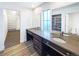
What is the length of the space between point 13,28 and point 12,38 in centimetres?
20

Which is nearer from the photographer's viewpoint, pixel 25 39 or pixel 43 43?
pixel 25 39

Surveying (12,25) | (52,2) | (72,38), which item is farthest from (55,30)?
(12,25)

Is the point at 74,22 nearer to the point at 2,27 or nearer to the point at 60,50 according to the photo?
the point at 60,50

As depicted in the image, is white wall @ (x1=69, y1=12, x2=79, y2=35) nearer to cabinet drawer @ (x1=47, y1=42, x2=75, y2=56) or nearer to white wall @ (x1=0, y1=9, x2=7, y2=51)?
cabinet drawer @ (x1=47, y1=42, x2=75, y2=56)

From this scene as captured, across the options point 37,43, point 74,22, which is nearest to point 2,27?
point 37,43

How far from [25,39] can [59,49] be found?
1.85 ft

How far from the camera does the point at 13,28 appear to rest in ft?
5.66

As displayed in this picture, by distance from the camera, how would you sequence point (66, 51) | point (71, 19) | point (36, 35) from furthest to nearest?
point (36, 35) → point (71, 19) → point (66, 51)

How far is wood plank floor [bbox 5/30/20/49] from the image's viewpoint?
5.80 ft

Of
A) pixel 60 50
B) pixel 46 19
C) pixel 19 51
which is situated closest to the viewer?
pixel 60 50

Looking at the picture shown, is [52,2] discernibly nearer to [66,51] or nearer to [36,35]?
[66,51]

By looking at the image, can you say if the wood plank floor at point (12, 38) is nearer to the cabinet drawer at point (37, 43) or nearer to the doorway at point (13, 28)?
the doorway at point (13, 28)

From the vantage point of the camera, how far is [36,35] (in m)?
2.49

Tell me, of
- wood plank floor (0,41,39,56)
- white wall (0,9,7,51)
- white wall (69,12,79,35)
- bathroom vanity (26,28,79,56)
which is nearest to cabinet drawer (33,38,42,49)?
bathroom vanity (26,28,79,56)
